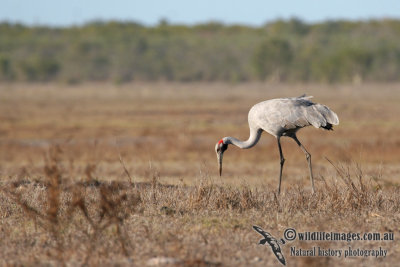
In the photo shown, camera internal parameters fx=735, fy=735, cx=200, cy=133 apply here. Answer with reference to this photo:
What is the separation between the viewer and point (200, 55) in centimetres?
8919

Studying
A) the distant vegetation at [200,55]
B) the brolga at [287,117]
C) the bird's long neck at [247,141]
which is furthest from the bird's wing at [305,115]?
the distant vegetation at [200,55]

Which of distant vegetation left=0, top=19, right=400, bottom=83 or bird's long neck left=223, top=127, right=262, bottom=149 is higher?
distant vegetation left=0, top=19, right=400, bottom=83

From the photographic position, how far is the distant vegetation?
252ft

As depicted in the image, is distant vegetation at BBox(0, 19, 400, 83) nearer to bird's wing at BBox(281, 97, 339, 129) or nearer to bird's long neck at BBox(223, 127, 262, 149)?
bird's long neck at BBox(223, 127, 262, 149)

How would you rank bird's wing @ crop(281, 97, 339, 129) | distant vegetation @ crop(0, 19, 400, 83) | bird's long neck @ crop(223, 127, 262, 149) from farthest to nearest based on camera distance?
distant vegetation @ crop(0, 19, 400, 83), bird's long neck @ crop(223, 127, 262, 149), bird's wing @ crop(281, 97, 339, 129)

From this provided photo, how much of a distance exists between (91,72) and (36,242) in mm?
76050

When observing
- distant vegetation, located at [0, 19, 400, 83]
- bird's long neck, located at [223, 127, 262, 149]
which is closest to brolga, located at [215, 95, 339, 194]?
bird's long neck, located at [223, 127, 262, 149]

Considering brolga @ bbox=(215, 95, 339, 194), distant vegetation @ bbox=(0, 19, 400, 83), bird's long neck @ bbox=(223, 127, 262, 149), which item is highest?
distant vegetation @ bbox=(0, 19, 400, 83)

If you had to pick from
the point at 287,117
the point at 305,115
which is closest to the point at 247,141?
the point at 287,117

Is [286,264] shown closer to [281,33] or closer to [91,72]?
[91,72]

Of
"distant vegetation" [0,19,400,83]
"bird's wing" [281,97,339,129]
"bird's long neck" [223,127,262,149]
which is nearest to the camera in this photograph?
"bird's wing" [281,97,339,129]

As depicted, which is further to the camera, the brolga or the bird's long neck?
the bird's long neck

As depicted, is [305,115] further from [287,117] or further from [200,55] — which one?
[200,55]

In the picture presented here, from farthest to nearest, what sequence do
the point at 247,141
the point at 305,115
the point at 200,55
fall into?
the point at 200,55
the point at 247,141
the point at 305,115
